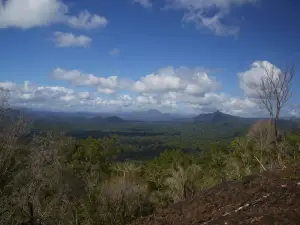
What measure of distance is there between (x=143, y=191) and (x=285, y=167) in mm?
15193

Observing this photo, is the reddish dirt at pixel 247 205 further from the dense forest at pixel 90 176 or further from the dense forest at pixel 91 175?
the dense forest at pixel 90 176

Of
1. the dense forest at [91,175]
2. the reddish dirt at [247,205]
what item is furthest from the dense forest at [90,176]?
the reddish dirt at [247,205]

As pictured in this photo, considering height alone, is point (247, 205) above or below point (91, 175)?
above

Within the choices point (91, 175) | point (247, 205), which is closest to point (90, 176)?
point (91, 175)

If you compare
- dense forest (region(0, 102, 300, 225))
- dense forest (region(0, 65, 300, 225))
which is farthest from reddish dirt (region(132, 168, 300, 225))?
dense forest (region(0, 102, 300, 225))

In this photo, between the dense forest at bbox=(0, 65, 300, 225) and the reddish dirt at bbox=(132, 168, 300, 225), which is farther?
the dense forest at bbox=(0, 65, 300, 225)

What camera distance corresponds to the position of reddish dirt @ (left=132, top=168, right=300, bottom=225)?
311 inches

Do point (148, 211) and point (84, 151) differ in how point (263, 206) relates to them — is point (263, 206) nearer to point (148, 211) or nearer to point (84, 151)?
point (148, 211)

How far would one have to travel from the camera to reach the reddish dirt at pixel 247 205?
→ 7.90m

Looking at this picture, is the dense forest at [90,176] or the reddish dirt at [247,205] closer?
the reddish dirt at [247,205]

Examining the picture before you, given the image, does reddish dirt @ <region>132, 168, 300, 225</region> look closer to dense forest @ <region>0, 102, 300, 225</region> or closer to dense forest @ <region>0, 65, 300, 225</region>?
dense forest @ <region>0, 65, 300, 225</region>

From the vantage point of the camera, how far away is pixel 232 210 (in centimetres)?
909

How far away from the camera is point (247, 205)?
9125 mm

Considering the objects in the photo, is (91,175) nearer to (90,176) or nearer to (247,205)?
(90,176)
